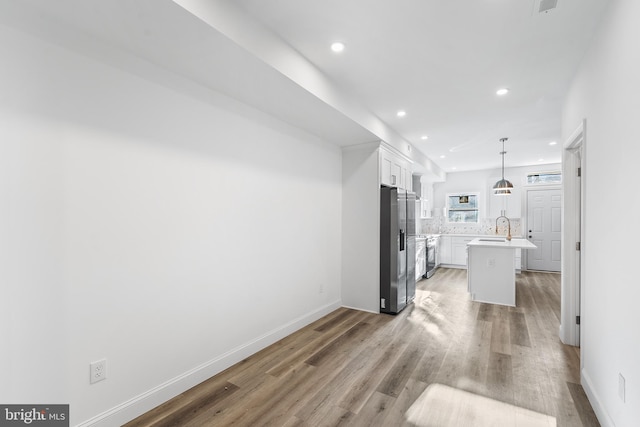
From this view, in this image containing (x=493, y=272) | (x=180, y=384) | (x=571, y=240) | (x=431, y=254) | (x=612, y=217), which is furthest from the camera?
(x=431, y=254)

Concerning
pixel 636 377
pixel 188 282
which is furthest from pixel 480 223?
pixel 188 282

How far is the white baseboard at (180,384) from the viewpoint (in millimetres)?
1875

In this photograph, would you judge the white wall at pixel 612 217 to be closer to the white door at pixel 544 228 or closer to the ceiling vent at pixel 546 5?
the ceiling vent at pixel 546 5

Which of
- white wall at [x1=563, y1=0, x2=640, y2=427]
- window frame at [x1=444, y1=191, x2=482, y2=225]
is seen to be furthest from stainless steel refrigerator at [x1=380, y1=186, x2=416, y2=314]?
window frame at [x1=444, y1=191, x2=482, y2=225]

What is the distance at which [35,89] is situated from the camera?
161 cm

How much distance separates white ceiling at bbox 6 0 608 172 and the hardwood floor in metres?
2.49

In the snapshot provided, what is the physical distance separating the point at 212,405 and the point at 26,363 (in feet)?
3.75

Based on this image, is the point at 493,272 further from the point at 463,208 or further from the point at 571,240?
the point at 463,208

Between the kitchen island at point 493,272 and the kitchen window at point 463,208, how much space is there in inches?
140

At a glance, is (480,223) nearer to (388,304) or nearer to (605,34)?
(388,304)

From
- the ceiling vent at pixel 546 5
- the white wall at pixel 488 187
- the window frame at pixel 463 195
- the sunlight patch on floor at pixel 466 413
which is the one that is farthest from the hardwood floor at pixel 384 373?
the window frame at pixel 463 195

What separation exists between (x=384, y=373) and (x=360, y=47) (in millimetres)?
2819

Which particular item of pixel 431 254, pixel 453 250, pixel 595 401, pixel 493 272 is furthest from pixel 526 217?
pixel 595 401

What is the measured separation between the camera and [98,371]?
183 centimetres
